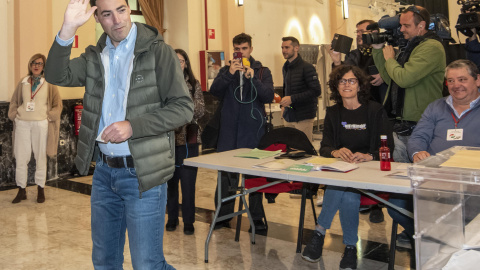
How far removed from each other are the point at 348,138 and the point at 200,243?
1418 mm

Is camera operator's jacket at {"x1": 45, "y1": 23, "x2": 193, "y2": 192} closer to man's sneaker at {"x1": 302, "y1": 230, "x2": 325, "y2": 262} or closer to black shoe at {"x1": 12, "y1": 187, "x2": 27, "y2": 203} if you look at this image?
man's sneaker at {"x1": 302, "y1": 230, "x2": 325, "y2": 262}

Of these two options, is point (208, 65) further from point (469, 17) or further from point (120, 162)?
point (120, 162)

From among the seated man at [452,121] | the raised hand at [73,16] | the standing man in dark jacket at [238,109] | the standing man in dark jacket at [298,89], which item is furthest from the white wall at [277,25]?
the raised hand at [73,16]

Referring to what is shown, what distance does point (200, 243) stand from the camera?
3951mm

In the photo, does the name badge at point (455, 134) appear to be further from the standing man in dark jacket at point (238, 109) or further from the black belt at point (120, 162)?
the black belt at point (120, 162)

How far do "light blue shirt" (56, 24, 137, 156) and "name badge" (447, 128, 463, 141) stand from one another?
84.7 inches

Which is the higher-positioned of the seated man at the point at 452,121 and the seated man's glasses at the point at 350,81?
the seated man's glasses at the point at 350,81

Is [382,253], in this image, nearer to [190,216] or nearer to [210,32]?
[190,216]

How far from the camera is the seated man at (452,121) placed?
124 inches

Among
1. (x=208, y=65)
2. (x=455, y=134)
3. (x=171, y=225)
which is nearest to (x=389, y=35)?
(x=455, y=134)

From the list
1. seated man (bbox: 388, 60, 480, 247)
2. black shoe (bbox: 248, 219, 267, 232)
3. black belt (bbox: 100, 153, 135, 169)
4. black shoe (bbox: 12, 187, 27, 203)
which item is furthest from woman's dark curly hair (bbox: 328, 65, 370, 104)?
black shoe (bbox: 12, 187, 27, 203)

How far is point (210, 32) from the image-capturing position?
920 centimetres

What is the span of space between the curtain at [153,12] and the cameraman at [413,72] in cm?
551

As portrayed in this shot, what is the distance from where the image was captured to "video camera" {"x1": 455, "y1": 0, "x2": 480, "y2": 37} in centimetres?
375
